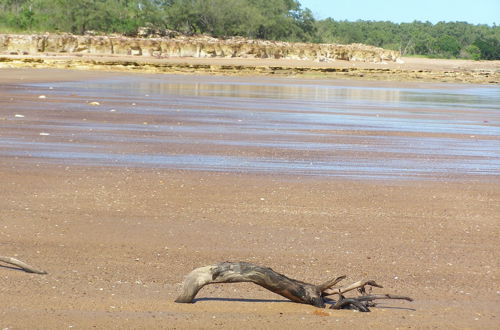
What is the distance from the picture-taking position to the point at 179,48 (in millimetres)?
65000

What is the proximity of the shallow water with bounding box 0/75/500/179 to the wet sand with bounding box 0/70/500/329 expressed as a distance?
843 mm

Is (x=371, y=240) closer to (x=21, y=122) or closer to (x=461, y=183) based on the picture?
(x=461, y=183)

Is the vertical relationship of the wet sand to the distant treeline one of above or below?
below

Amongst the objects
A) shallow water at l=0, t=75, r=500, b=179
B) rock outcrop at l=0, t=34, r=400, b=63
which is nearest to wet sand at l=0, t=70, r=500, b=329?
shallow water at l=0, t=75, r=500, b=179

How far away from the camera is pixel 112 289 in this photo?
6188 mm

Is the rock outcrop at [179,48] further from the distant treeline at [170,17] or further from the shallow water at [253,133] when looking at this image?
the shallow water at [253,133]

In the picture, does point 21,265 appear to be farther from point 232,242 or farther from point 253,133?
point 253,133

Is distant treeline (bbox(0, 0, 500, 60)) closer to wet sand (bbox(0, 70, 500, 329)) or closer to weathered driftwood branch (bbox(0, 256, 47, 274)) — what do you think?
wet sand (bbox(0, 70, 500, 329))

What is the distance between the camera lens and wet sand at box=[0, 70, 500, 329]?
571 centimetres

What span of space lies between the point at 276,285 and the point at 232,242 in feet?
6.90

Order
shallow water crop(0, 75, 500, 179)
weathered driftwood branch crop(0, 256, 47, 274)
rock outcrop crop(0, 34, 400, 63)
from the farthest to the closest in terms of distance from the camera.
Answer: rock outcrop crop(0, 34, 400, 63), shallow water crop(0, 75, 500, 179), weathered driftwood branch crop(0, 256, 47, 274)

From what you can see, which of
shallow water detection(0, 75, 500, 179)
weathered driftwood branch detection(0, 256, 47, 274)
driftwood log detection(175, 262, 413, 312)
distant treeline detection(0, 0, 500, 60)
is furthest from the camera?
distant treeline detection(0, 0, 500, 60)

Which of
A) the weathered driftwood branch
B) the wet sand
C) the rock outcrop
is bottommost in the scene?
the rock outcrop

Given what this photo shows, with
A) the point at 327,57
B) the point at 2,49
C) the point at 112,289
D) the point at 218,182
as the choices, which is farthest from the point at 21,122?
the point at 327,57
